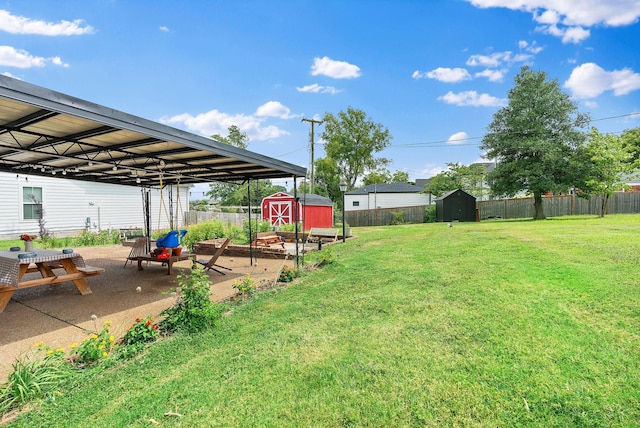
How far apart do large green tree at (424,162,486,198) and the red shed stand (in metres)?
15.6

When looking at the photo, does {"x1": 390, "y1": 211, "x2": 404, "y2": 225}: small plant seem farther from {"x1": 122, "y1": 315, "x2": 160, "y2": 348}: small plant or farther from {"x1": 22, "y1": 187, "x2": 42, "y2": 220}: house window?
{"x1": 122, "y1": 315, "x2": 160, "y2": 348}: small plant

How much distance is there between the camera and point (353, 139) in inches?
1748

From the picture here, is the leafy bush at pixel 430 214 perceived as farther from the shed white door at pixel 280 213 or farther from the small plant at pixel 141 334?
the small plant at pixel 141 334

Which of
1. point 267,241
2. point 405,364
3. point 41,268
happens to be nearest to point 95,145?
point 41,268

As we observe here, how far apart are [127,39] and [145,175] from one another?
494 centimetres

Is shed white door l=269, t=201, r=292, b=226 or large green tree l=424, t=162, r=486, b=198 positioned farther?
large green tree l=424, t=162, r=486, b=198

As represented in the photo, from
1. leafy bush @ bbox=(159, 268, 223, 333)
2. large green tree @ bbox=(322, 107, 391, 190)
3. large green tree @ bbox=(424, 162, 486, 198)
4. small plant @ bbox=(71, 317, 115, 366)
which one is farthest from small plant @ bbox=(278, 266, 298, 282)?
large green tree @ bbox=(322, 107, 391, 190)

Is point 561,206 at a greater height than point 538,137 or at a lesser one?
lesser

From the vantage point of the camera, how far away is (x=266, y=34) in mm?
12461

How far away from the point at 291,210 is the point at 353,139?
90.4 feet

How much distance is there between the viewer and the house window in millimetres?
12992

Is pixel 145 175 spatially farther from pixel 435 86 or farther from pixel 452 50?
pixel 435 86

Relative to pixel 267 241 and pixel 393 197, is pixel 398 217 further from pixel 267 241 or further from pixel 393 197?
pixel 267 241

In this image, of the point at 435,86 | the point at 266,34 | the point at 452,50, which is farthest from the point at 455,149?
the point at 266,34
